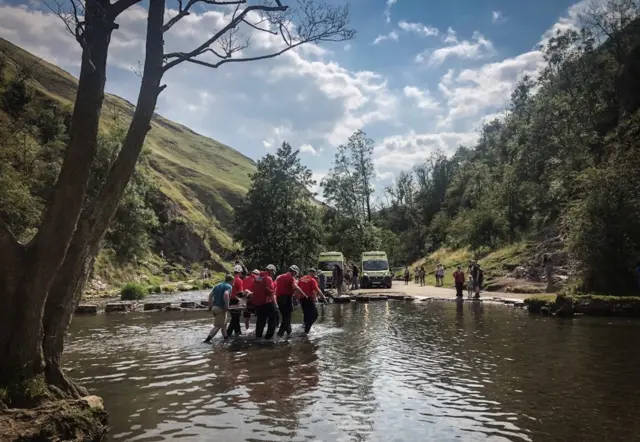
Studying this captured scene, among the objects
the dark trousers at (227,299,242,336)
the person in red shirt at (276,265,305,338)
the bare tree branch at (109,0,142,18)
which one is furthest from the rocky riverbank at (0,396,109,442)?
the dark trousers at (227,299,242,336)

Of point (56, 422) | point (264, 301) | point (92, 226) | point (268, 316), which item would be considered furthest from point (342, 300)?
point (56, 422)

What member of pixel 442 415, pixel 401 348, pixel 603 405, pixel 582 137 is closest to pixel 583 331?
pixel 401 348

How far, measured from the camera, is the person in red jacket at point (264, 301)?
15.4 metres

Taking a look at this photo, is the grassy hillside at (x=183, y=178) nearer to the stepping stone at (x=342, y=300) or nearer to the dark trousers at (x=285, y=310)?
the stepping stone at (x=342, y=300)

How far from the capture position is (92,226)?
290 inches

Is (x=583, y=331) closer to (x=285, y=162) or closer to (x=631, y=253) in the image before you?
(x=631, y=253)

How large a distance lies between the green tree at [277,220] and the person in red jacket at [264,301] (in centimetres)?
3425

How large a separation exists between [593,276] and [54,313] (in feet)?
77.6

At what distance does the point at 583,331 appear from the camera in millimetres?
16172

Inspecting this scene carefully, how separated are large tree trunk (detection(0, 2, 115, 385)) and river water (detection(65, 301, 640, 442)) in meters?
1.63

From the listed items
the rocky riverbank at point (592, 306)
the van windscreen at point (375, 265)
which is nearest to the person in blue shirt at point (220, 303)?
the rocky riverbank at point (592, 306)

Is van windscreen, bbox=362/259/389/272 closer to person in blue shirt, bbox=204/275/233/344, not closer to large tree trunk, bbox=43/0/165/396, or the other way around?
person in blue shirt, bbox=204/275/233/344

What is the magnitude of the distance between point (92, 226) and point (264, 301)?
28.1ft

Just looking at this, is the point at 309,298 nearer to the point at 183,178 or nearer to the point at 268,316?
the point at 268,316
